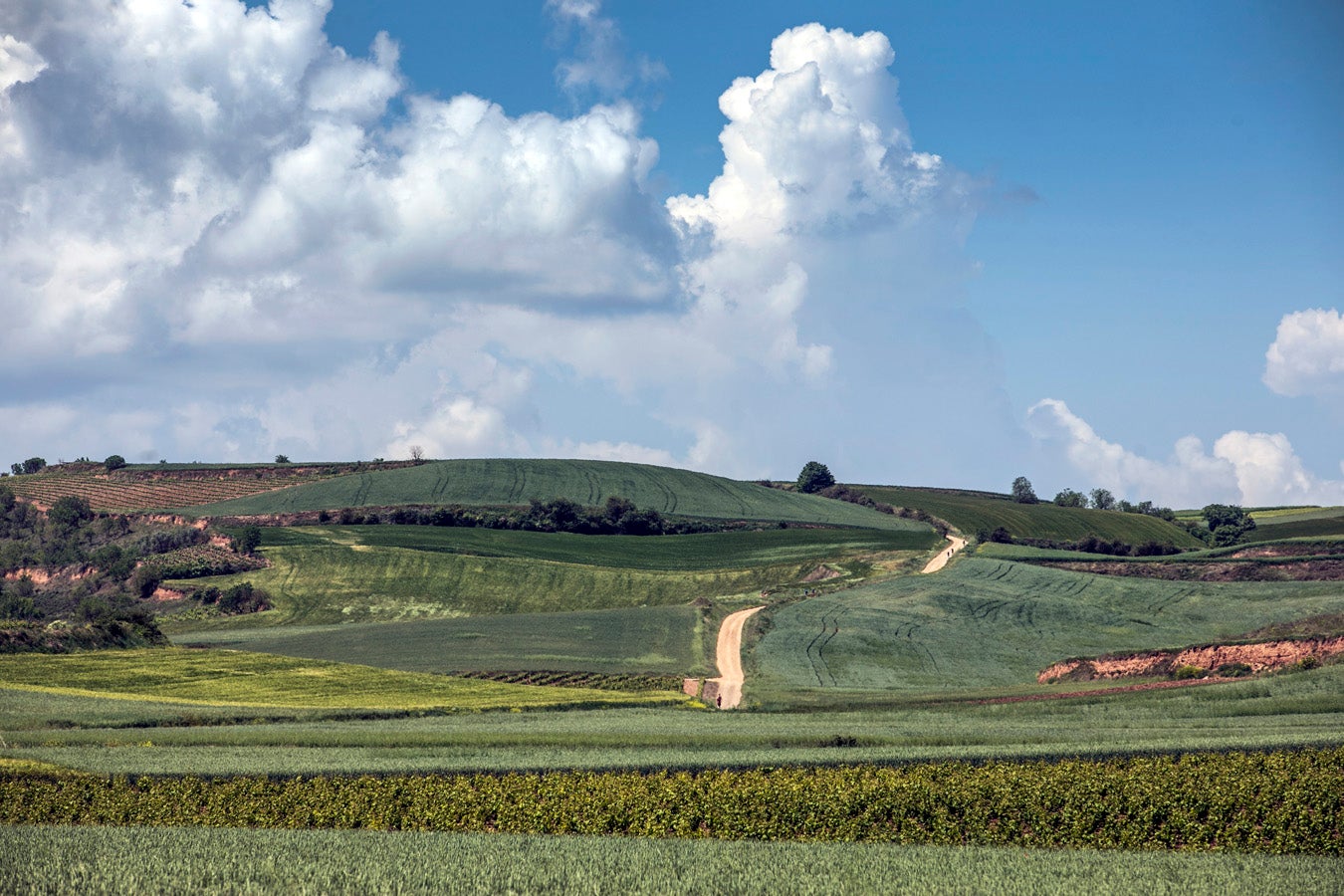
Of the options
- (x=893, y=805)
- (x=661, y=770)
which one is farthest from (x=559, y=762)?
(x=893, y=805)

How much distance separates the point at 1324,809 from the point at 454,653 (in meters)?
62.7

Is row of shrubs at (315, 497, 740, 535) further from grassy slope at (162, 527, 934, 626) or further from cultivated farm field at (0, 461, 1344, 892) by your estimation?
cultivated farm field at (0, 461, 1344, 892)

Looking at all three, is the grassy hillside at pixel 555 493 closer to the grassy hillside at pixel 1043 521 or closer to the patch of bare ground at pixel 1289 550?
the grassy hillside at pixel 1043 521

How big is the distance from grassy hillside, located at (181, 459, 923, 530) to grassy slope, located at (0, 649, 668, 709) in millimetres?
76620

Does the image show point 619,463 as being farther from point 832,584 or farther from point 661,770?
→ point 661,770

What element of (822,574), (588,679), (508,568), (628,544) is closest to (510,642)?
(588,679)

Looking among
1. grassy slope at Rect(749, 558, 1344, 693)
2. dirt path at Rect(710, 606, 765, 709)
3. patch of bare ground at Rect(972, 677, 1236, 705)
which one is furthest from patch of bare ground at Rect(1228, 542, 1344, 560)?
patch of bare ground at Rect(972, 677, 1236, 705)

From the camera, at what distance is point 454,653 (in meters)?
82.3

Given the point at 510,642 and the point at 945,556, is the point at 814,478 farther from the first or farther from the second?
the point at 510,642

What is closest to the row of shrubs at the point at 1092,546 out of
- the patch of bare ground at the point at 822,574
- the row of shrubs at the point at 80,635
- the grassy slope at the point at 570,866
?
the patch of bare ground at the point at 822,574

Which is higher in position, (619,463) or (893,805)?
(619,463)

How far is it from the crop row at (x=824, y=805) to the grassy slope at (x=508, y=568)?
254ft

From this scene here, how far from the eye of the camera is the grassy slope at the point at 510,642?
79562 mm

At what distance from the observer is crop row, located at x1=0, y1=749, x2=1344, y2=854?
94.2ft
